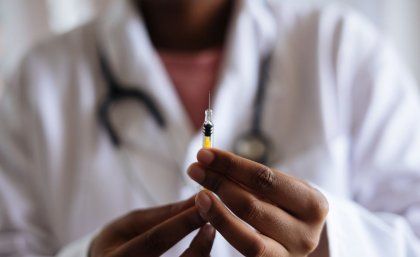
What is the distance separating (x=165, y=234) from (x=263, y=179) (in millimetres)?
92

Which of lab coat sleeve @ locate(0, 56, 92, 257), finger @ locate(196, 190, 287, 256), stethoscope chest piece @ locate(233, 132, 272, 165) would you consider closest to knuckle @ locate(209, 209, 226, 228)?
finger @ locate(196, 190, 287, 256)

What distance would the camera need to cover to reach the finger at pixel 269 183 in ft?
1.08

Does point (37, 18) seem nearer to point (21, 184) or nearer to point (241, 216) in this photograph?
point (21, 184)

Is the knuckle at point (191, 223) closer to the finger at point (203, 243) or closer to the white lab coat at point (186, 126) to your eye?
the finger at point (203, 243)

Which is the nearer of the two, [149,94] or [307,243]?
[307,243]

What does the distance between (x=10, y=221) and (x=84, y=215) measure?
0.36ft

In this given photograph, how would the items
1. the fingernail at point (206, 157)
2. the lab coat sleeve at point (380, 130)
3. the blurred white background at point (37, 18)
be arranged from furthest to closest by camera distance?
1. the blurred white background at point (37, 18)
2. the lab coat sleeve at point (380, 130)
3. the fingernail at point (206, 157)

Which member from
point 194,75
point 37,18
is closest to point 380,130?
point 194,75

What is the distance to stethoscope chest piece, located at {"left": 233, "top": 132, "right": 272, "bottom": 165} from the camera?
625 millimetres

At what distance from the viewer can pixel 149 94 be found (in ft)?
2.26

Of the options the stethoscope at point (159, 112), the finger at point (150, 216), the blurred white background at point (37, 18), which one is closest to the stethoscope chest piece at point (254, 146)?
the stethoscope at point (159, 112)

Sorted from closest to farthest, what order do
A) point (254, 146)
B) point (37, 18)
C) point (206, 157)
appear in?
point (206, 157), point (254, 146), point (37, 18)

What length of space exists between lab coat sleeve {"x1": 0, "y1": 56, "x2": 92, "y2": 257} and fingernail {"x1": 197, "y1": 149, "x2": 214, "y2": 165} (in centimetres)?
44

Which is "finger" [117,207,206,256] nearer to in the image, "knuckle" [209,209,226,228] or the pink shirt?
"knuckle" [209,209,226,228]
